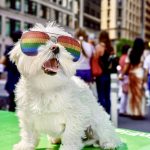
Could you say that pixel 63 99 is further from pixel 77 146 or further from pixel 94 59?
pixel 94 59

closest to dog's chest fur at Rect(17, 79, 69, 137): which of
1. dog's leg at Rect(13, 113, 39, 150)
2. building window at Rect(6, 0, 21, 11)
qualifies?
dog's leg at Rect(13, 113, 39, 150)

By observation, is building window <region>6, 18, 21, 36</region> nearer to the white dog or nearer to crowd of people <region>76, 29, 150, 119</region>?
crowd of people <region>76, 29, 150, 119</region>

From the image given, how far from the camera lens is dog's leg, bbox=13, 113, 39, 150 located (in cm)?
301

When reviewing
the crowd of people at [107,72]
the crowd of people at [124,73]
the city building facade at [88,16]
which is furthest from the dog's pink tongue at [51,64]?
the city building facade at [88,16]

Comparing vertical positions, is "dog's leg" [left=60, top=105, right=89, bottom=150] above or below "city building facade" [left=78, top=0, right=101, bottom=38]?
below

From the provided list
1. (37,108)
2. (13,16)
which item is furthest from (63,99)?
(13,16)

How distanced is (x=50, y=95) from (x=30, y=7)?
50.7m

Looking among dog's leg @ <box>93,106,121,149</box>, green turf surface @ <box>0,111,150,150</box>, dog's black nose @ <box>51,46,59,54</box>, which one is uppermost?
dog's black nose @ <box>51,46,59,54</box>

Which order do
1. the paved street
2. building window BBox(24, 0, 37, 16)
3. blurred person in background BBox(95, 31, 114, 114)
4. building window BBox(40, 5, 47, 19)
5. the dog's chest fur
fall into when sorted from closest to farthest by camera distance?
the dog's chest fur < blurred person in background BBox(95, 31, 114, 114) < the paved street < building window BBox(24, 0, 37, 16) < building window BBox(40, 5, 47, 19)

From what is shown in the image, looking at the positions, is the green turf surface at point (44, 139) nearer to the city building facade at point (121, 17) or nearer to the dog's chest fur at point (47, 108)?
the dog's chest fur at point (47, 108)

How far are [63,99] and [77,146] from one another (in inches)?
12.4

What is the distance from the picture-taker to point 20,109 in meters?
3.00

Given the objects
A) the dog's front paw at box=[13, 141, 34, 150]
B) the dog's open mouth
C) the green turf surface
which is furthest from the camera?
the green turf surface

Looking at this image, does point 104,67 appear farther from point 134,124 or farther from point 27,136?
point 27,136
